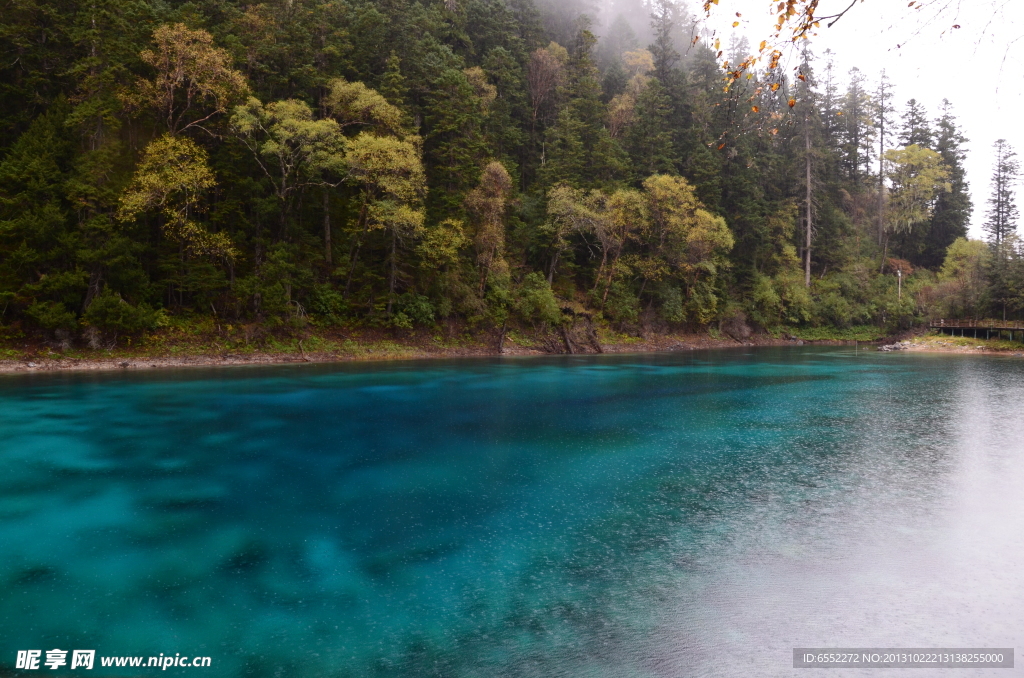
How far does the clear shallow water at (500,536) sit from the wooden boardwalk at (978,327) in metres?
41.9

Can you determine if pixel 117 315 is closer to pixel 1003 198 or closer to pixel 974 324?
pixel 974 324

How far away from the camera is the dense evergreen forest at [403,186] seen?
26.9 meters

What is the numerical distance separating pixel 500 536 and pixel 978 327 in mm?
59907

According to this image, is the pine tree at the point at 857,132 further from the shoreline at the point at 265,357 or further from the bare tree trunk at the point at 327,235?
the bare tree trunk at the point at 327,235

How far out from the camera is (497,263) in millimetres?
38812

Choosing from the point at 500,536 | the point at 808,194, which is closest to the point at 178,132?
the point at 500,536

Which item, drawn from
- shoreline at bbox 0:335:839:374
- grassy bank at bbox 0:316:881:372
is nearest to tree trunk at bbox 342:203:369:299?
grassy bank at bbox 0:316:881:372

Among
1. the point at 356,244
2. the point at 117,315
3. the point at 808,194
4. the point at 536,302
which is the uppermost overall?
the point at 808,194

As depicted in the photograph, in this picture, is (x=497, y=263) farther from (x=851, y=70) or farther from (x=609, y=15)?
(x=609, y=15)

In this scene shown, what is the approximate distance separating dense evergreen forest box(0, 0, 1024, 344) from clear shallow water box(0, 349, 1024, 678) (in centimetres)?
525

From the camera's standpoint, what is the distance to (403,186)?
107 feet

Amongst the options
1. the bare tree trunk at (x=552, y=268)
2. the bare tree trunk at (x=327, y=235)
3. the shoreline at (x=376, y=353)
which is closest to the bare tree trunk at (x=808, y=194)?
the shoreline at (x=376, y=353)

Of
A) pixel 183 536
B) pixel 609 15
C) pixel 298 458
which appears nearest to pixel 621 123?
pixel 298 458

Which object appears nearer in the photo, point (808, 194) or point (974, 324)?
point (974, 324)
